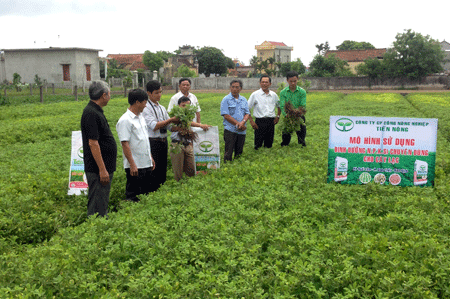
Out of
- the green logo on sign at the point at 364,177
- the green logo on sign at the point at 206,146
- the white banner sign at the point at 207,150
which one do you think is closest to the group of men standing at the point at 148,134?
the white banner sign at the point at 207,150

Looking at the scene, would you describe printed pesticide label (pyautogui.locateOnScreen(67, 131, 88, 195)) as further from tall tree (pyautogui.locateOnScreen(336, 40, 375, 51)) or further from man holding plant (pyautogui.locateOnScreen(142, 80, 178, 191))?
tall tree (pyautogui.locateOnScreen(336, 40, 375, 51))

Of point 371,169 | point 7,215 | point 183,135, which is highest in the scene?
point 183,135

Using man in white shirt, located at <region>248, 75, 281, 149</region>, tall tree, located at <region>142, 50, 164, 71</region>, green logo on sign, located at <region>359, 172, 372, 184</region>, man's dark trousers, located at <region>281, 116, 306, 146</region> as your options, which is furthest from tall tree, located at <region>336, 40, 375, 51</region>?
green logo on sign, located at <region>359, 172, 372, 184</region>

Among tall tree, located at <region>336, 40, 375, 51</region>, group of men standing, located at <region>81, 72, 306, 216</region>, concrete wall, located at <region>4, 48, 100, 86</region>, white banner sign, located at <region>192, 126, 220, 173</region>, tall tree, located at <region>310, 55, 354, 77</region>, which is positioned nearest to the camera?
group of men standing, located at <region>81, 72, 306, 216</region>

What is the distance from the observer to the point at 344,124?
7191mm

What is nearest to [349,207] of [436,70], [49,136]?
[49,136]

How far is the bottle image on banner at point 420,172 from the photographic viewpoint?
686 cm

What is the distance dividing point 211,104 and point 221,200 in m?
23.5

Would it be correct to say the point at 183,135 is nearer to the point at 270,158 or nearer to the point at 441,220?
the point at 270,158

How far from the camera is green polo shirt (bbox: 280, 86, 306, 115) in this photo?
1015 cm

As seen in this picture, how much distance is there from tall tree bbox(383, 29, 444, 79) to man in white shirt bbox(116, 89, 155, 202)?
58607 millimetres

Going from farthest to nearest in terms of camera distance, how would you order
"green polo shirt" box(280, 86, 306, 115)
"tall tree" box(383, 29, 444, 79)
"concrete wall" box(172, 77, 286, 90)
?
"concrete wall" box(172, 77, 286, 90)
"tall tree" box(383, 29, 444, 79)
"green polo shirt" box(280, 86, 306, 115)

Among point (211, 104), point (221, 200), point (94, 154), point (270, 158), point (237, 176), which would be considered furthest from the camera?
Result: point (211, 104)

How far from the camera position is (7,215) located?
20.4 feet
